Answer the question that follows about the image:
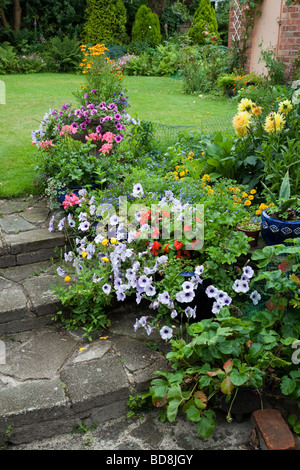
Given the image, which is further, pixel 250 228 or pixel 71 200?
pixel 71 200

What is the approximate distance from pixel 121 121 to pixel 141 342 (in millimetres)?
2275

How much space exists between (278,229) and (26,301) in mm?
1603

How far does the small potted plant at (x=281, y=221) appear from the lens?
109 inches

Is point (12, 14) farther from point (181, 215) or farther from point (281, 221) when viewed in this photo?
→ point (281, 221)

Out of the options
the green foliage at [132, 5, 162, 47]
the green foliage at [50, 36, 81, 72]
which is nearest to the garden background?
the green foliage at [50, 36, 81, 72]

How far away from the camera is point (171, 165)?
417 centimetres

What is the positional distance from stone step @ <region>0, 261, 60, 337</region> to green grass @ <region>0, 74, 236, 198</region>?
126cm

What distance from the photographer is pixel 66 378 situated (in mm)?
2354

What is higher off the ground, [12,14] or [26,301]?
[12,14]

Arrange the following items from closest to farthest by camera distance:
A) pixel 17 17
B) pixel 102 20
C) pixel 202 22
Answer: pixel 202 22 → pixel 17 17 → pixel 102 20

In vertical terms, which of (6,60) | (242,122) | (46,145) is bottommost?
(46,145)

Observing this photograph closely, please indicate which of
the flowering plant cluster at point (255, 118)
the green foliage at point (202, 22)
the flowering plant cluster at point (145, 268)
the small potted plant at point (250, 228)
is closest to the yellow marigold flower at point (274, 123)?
the flowering plant cluster at point (255, 118)

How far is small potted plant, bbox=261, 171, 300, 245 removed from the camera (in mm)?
2777

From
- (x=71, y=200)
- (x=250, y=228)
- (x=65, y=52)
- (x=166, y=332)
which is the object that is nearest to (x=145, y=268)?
(x=166, y=332)
